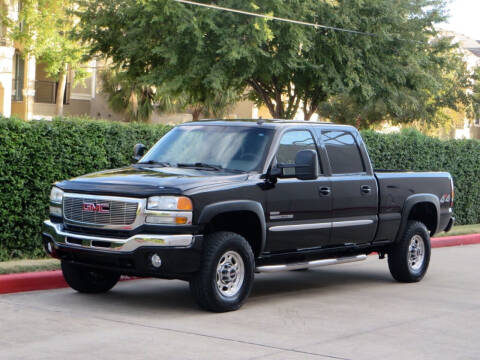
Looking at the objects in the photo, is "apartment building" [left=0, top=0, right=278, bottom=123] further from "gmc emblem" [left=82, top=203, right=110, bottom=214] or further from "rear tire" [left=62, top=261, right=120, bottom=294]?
"gmc emblem" [left=82, top=203, right=110, bottom=214]

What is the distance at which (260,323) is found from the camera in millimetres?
8672

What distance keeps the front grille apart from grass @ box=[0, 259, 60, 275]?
5.53 ft

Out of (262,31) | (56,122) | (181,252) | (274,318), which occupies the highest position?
(262,31)

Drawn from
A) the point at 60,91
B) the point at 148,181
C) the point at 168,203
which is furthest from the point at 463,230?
the point at 60,91

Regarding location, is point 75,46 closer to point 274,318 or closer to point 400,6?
point 400,6

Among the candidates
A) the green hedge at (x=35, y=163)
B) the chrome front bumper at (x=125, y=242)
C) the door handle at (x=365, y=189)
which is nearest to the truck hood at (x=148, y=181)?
the chrome front bumper at (x=125, y=242)

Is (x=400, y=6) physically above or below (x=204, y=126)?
above

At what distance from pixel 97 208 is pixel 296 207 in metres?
2.29

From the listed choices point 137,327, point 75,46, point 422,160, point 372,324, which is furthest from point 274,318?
point 75,46

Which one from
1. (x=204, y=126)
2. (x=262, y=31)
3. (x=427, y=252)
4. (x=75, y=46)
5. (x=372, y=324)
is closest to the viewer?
(x=372, y=324)

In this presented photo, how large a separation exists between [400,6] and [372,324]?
22.2 metres

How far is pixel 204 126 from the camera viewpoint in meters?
10.5

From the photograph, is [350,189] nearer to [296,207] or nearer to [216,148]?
[296,207]

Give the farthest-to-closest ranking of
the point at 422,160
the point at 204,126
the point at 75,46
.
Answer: the point at 75,46
the point at 422,160
the point at 204,126
